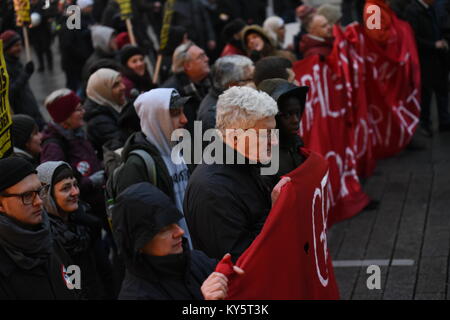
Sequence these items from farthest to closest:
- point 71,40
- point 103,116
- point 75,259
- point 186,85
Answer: point 71,40 < point 186,85 < point 103,116 < point 75,259

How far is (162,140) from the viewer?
523 centimetres

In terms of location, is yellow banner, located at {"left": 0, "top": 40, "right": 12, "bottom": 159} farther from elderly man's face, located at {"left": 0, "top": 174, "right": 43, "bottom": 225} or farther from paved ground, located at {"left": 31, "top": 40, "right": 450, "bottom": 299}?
paved ground, located at {"left": 31, "top": 40, "right": 450, "bottom": 299}

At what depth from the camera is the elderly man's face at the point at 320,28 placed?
880cm

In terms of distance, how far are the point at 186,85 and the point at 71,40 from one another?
4485 mm

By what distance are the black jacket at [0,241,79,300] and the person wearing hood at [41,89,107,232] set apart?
6.75 ft

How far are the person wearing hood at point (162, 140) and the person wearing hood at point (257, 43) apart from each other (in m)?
3.48

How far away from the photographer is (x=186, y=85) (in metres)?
7.59

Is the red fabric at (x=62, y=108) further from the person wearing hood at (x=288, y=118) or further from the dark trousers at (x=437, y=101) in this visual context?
the dark trousers at (x=437, y=101)

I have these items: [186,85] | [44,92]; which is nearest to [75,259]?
→ [186,85]

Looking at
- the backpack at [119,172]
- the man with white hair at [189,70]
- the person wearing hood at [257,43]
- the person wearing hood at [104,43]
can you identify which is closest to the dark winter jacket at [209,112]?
the man with white hair at [189,70]

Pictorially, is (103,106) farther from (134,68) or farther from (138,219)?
(138,219)

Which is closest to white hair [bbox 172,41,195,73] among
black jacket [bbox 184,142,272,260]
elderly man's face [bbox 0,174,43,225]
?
black jacket [bbox 184,142,272,260]

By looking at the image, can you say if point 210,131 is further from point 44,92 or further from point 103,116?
point 44,92

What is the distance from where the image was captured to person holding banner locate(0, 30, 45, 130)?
849 cm
